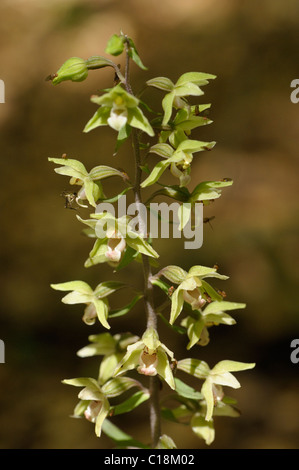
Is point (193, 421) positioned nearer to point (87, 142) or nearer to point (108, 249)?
point (108, 249)

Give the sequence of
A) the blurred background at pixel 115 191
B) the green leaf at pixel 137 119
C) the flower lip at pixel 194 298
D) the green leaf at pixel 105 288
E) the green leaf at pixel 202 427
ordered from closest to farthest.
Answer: the green leaf at pixel 137 119, the flower lip at pixel 194 298, the green leaf at pixel 105 288, the green leaf at pixel 202 427, the blurred background at pixel 115 191

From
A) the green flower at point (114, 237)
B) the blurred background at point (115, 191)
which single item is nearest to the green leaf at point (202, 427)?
the green flower at point (114, 237)

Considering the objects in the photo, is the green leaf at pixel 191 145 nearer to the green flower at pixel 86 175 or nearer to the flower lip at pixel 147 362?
the green flower at pixel 86 175

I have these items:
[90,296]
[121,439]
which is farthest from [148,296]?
[121,439]

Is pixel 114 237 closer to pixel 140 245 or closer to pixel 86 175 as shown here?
pixel 140 245

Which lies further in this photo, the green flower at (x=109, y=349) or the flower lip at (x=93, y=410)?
the green flower at (x=109, y=349)

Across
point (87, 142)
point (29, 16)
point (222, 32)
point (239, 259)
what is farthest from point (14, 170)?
point (222, 32)
